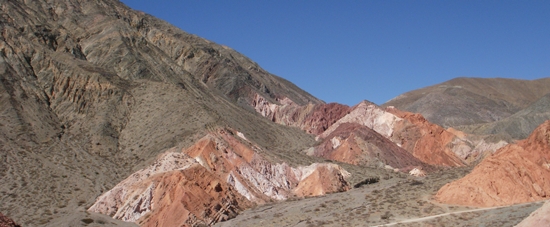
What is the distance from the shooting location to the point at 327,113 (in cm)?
8250

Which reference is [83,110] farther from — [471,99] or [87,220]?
[471,99]

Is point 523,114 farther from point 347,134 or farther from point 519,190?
point 519,190

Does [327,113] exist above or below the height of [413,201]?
above

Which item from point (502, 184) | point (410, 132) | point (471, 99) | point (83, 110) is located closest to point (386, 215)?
point (502, 184)

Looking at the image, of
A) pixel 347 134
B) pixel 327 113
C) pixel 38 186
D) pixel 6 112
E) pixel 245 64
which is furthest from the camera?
pixel 245 64

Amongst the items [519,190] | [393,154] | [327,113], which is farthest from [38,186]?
[327,113]

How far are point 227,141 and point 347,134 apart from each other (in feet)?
64.1

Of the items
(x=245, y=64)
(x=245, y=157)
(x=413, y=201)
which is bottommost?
(x=413, y=201)

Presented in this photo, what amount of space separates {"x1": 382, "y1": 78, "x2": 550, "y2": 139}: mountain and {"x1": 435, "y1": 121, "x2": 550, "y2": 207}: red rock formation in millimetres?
64910

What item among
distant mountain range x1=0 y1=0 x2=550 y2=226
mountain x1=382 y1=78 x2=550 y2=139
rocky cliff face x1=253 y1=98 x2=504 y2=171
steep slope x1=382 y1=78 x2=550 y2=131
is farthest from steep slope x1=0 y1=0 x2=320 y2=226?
steep slope x1=382 y1=78 x2=550 y2=131

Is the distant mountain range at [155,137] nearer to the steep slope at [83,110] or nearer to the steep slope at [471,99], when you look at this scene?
the steep slope at [83,110]

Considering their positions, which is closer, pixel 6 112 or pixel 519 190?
pixel 519 190

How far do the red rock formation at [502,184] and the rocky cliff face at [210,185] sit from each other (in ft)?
41.3

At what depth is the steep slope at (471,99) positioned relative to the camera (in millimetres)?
137375
